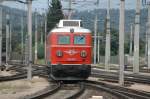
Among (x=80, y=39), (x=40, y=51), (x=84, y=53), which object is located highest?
(x=80, y=39)

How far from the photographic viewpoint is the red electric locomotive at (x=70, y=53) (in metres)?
30.3

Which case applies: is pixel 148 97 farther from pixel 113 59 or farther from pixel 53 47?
pixel 113 59

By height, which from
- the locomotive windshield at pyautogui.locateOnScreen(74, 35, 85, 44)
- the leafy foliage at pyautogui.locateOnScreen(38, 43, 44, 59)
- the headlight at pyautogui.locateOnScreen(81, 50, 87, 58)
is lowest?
the leafy foliage at pyautogui.locateOnScreen(38, 43, 44, 59)

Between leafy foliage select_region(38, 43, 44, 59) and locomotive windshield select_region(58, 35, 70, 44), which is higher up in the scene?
locomotive windshield select_region(58, 35, 70, 44)

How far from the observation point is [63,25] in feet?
104

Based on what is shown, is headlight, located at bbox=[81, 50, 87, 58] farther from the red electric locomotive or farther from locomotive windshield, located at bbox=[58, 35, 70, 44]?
locomotive windshield, located at bbox=[58, 35, 70, 44]

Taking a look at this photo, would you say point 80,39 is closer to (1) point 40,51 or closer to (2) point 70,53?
(2) point 70,53

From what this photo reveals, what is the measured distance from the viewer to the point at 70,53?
3041 centimetres

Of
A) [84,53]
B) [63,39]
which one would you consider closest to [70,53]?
[84,53]

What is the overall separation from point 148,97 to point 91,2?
4390 cm

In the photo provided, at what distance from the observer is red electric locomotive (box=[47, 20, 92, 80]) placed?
30.3 m

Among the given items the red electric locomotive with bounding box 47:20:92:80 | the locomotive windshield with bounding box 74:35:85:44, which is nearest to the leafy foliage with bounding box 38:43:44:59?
the red electric locomotive with bounding box 47:20:92:80

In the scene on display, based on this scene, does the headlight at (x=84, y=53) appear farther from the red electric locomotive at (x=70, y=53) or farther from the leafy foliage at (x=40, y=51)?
the leafy foliage at (x=40, y=51)

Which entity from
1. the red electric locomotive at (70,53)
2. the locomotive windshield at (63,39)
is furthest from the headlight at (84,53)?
the locomotive windshield at (63,39)
